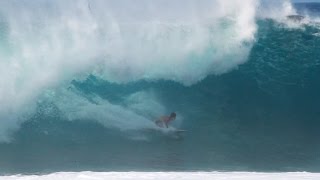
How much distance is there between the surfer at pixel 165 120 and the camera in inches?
250

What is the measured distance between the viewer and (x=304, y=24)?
638 cm

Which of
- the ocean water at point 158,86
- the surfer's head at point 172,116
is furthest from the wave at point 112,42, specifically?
the surfer's head at point 172,116

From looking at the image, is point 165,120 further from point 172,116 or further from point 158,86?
point 158,86

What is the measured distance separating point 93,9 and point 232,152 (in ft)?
6.57

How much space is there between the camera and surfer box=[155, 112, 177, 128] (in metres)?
6.36

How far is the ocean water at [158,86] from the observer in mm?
6312

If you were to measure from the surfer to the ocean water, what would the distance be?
0.17ft

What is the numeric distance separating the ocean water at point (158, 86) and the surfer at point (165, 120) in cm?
5

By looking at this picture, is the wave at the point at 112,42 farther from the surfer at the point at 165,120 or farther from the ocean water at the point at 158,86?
the surfer at the point at 165,120

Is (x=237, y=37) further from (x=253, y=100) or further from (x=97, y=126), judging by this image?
(x=97, y=126)

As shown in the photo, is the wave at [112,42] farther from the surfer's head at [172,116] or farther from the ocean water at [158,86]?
the surfer's head at [172,116]

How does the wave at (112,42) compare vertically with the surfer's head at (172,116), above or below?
above

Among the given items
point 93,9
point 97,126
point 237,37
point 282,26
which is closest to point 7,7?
point 93,9

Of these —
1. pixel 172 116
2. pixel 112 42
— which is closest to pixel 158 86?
pixel 172 116
